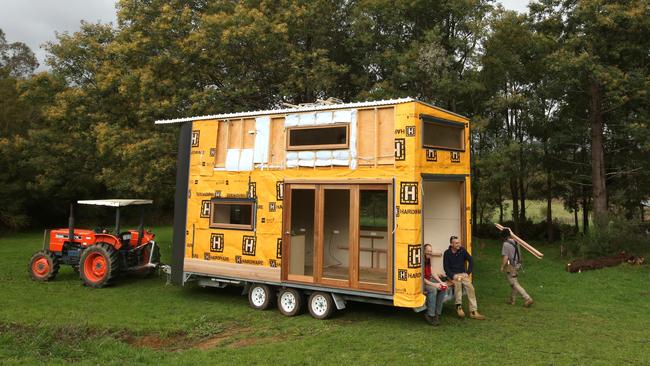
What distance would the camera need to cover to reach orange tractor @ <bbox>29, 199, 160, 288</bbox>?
12281 mm

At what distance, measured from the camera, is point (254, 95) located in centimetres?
1684

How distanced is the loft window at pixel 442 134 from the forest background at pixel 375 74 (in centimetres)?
677

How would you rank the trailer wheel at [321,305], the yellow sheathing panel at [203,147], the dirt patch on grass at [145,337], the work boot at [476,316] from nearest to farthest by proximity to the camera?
the dirt patch on grass at [145,337]
the trailer wheel at [321,305]
the work boot at [476,316]
the yellow sheathing panel at [203,147]

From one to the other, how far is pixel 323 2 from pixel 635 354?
14436 millimetres

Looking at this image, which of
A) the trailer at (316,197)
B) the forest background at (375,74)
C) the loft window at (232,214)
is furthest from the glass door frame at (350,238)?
the forest background at (375,74)

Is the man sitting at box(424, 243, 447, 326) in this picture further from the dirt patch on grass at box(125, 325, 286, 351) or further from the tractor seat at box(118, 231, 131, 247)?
the tractor seat at box(118, 231, 131, 247)

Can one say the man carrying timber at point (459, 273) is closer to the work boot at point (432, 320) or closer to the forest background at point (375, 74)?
the work boot at point (432, 320)

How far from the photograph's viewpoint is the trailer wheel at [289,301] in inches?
370

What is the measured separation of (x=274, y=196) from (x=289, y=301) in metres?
2.14

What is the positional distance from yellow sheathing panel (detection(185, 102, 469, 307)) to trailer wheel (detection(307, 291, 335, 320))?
0.86 meters

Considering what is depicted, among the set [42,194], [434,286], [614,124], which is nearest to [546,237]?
[614,124]

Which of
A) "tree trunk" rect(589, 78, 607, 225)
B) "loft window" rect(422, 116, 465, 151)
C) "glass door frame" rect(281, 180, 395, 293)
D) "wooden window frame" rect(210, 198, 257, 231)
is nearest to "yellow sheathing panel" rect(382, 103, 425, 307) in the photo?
"glass door frame" rect(281, 180, 395, 293)

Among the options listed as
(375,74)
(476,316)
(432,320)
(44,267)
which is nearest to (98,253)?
(44,267)

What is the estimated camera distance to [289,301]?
955 centimetres
